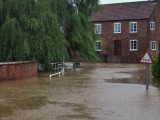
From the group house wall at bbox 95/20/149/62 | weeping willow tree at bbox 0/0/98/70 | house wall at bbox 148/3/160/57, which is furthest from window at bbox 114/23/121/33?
weeping willow tree at bbox 0/0/98/70

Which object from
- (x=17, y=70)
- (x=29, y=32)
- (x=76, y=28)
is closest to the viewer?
(x=17, y=70)

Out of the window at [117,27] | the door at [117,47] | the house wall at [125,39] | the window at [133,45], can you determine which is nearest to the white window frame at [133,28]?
the house wall at [125,39]

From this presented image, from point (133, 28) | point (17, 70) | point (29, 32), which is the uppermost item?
point (133, 28)

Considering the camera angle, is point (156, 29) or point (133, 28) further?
point (156, 29)

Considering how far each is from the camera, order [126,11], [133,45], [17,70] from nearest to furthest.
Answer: [17,70] < [133,45] < [126,11]

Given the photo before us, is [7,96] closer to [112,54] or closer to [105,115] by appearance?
[105,115]

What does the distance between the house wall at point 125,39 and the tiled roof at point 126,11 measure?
733mm

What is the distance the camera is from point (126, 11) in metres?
43.9

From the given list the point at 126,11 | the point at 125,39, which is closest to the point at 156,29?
the point at 125,39

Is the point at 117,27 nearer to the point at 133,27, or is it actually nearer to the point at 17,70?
the point at 133,27

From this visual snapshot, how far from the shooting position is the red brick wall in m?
14.9

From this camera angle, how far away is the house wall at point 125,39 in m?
41.8

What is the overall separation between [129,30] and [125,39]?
4.60ft

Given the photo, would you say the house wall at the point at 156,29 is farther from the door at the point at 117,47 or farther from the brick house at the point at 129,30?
the door at the point at 117,47
